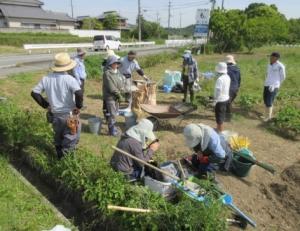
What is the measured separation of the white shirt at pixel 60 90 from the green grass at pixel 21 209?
1222 millimetres

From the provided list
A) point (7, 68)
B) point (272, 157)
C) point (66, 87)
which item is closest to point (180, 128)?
point (272, 157)

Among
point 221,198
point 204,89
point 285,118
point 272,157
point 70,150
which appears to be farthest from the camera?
point 204,89

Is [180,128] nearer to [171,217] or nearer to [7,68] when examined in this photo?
[171,217]

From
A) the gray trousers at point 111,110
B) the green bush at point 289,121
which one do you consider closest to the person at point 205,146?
the gray trousers at point 111,110

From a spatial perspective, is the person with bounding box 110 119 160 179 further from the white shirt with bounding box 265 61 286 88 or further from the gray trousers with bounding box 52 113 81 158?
the white shirt with bounding box 265 61 286 88

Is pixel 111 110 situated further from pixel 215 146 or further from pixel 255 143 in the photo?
pixel 255 143

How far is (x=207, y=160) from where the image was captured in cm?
528

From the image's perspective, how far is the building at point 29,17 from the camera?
173 ft

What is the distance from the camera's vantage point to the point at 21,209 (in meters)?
4.62

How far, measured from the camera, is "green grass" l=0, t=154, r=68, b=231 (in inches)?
168

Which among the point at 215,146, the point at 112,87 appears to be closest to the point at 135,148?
the point at 215,146

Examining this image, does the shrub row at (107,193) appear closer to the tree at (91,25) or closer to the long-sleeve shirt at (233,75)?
the long-sleeve shirt at (233,75)

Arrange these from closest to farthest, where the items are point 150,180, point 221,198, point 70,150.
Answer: point 221,198 → point 150,180 → point 70,150

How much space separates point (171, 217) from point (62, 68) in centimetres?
265
